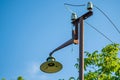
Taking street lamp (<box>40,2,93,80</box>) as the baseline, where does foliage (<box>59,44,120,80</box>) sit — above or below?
above

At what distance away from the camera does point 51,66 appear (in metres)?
10.1

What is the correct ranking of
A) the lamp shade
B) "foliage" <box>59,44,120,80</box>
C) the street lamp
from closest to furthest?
1. the street lamp
2. the lamp shade
3. "foliage" <box>59,44,120,80</box>

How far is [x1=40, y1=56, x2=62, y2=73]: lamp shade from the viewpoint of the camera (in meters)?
10.0

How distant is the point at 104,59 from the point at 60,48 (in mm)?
10807

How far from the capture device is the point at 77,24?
9.78 m

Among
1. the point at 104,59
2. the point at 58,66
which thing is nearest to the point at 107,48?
the point at 104,59

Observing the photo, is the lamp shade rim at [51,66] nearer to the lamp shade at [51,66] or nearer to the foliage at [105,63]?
the lamp shade at [51,66]

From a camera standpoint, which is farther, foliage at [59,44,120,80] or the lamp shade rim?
foliage at [59,44,120,80]

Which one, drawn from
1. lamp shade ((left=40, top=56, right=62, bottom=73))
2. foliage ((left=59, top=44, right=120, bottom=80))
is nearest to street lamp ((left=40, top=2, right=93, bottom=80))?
lamp shade ((left=40, top=56, right=62, bottom=73))

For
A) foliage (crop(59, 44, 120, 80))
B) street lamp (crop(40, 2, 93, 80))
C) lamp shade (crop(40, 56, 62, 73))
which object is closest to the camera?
street lamp (crop(40, 2, 93, 80))

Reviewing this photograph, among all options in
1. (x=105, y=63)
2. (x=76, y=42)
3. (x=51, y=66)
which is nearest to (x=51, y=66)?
(x=51, y=66)

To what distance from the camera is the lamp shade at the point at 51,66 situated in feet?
32.8

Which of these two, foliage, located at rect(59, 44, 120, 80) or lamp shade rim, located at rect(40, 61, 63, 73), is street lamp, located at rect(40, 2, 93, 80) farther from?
foliage, located at rect(59, 44, 120, 80)

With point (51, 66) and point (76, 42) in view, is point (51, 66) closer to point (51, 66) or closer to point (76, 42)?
point (51, 66)
